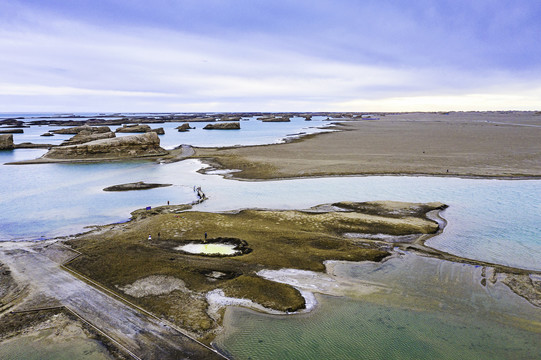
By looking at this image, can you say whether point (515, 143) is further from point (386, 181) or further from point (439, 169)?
point (386, 181)

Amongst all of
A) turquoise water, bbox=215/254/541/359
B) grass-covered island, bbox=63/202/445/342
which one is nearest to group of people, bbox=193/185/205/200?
grass-covered island, bbox=63/202/445/342

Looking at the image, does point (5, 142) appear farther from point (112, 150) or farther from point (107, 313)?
point (107, 313)

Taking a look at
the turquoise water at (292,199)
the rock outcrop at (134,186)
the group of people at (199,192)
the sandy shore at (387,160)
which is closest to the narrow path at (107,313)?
the turquoise water at (292,199)

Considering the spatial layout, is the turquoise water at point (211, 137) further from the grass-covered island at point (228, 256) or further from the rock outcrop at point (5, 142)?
the grass-covered island at point (228, 256)

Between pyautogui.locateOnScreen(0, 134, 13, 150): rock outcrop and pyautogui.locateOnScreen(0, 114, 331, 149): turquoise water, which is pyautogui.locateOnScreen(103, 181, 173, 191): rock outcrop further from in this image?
pyautogui.locateOnScreen(0, 134, 13, 150): rock outcrop

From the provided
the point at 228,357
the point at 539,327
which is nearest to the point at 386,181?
the point at 539,327

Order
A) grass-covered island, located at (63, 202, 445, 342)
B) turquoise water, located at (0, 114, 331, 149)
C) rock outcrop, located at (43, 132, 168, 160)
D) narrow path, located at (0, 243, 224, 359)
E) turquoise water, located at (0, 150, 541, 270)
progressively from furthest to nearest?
turquoise water, located at (0, 114, 331, 149) → rock outcrop, located at (43, 132, 168, 160) → turquoise water, located at (0, 150, 541, 270) → grass-covered island, located at (63, 202, 445, 342) → narrow path, located at (0, 243, 224, 359)
